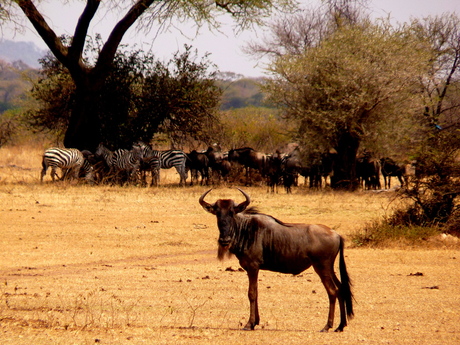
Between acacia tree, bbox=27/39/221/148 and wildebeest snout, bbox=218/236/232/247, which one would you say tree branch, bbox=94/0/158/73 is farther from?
wildebeest snout, bbox=218/236/232/247

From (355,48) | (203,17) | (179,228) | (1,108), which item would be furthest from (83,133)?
(1,108)

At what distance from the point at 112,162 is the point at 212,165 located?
4.12 m

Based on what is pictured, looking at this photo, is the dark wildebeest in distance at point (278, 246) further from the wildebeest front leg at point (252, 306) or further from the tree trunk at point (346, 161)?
the tree trunk at point (346, 161)

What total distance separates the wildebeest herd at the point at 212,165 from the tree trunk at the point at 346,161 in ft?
2.03

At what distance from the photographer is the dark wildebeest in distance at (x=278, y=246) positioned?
705cm

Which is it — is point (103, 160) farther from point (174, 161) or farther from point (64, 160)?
point (174, 161)

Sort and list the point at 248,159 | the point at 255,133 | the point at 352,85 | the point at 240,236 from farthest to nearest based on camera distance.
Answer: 1. the point at 255,133
2. the point at 248,159
3. the point at 352,85
4. the point at 240,236

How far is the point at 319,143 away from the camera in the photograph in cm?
2520

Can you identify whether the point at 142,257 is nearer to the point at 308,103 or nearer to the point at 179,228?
the point at 179,228

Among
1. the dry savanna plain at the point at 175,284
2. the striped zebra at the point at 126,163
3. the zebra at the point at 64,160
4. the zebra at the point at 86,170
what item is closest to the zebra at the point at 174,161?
the striped zebra at the point at 126,163

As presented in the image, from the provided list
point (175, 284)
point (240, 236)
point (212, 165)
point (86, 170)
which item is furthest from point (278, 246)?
point (212, 165)

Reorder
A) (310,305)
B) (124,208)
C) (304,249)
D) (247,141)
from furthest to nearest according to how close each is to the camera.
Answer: (247,141) → (124,208) → (310,305) → (304,249)

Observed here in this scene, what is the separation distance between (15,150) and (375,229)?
3184 centimetres

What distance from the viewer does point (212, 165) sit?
2788 cm
